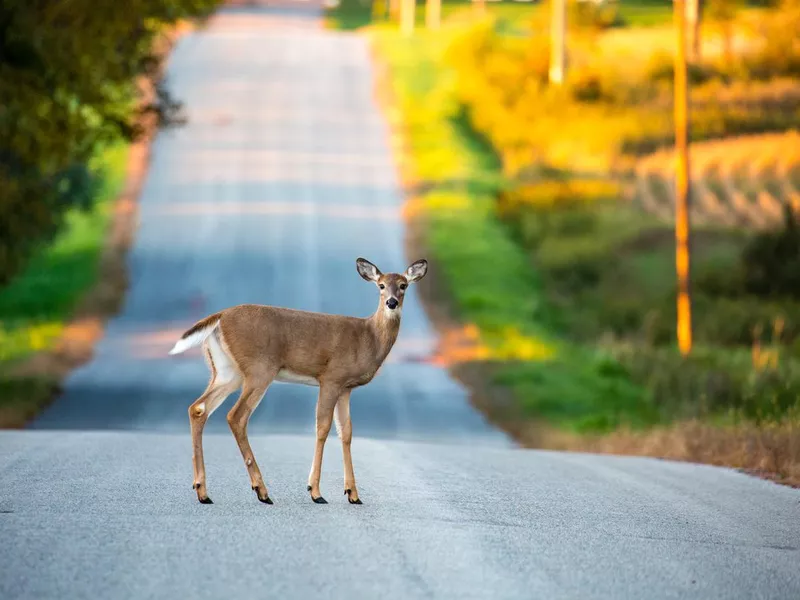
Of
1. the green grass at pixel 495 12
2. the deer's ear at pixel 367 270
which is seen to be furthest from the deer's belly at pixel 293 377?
the green grass at pixel 495 12

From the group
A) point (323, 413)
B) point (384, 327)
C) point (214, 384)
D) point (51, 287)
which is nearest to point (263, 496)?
point (323, 413)

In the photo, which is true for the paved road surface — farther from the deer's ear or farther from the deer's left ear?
the deer's ear

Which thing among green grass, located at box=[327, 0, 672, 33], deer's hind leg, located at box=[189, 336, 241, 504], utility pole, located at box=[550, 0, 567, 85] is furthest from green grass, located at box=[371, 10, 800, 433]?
green grass, located at box=[327, 0, 672, 33]

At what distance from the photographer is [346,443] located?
41.3ft

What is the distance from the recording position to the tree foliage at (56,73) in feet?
81.1

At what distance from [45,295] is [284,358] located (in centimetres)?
3309

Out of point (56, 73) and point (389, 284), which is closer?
point (389, 284)

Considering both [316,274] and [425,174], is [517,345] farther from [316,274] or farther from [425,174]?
[425,174]

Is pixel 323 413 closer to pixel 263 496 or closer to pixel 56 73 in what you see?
pixel 263 496

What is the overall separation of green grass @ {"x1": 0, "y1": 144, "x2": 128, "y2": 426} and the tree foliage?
11.0 ft

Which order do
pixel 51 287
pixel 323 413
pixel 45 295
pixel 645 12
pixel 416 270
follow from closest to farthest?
pixel 323 413 → pixel 416 270 → pixel 45 295 → pixel 51 287 → pixel 645 12

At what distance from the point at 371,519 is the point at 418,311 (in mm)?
32117

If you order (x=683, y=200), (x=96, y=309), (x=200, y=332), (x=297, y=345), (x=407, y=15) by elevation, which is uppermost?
(x=407, y=15)

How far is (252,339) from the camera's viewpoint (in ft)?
40.2
